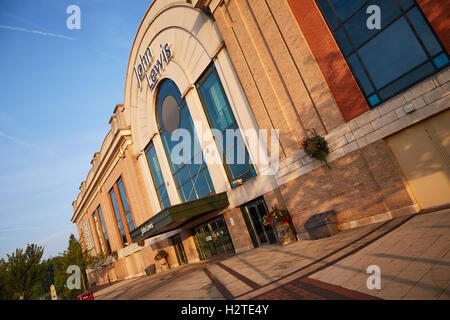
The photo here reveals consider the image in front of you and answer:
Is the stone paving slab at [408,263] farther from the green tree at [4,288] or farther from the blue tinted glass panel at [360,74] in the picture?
the green tree at [4,288]

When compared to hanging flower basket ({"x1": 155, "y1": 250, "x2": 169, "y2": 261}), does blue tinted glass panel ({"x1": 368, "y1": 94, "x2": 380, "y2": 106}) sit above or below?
above

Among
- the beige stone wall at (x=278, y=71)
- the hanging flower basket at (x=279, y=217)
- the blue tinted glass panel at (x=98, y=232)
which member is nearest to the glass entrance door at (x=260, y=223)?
the hanging flower basket at (x=279, y=217)

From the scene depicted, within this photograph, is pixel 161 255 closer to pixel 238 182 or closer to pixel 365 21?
pixel 238 182

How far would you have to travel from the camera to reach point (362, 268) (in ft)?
18.9

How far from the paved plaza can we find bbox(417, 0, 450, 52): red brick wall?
18.1 feet

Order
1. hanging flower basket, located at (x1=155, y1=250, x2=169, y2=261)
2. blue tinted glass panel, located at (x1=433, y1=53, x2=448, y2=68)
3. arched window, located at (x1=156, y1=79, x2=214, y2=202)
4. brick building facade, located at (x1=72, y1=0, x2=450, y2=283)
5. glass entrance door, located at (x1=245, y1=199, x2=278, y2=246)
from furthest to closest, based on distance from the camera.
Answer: hanging flower basket, located at (x1=155, y1=250, x2=169, y2=261)
arched window, located at (x1=156, y1=79, x2=214, y2=202)
glass entrance door, located at (x1=245, y1=199, x2=278, y2=246)
brick building facade, located at (x1=72, y1=0, x2=450, y2=283)
blue tinted glass panel, located at (x1=433, y1=53, x2=448, y2=68)

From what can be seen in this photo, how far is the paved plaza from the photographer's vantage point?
4.47 metres

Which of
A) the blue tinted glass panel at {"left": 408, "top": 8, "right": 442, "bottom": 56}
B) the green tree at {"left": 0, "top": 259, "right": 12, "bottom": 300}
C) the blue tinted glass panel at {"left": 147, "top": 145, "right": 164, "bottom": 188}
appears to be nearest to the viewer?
the blue tinted glass panel at {"left": 408, "top": 8, "right": 442, "bottom": 56}

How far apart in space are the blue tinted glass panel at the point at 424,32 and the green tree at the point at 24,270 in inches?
1261

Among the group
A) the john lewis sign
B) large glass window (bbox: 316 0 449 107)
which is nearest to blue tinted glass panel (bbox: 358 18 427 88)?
large glass window (bbox: 316 0 449 107)

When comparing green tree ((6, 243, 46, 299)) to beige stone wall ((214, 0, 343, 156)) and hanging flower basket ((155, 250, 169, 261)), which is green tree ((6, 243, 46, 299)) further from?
beige stone wall ((214, 0, 343, 156))

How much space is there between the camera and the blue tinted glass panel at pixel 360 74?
394 inches
